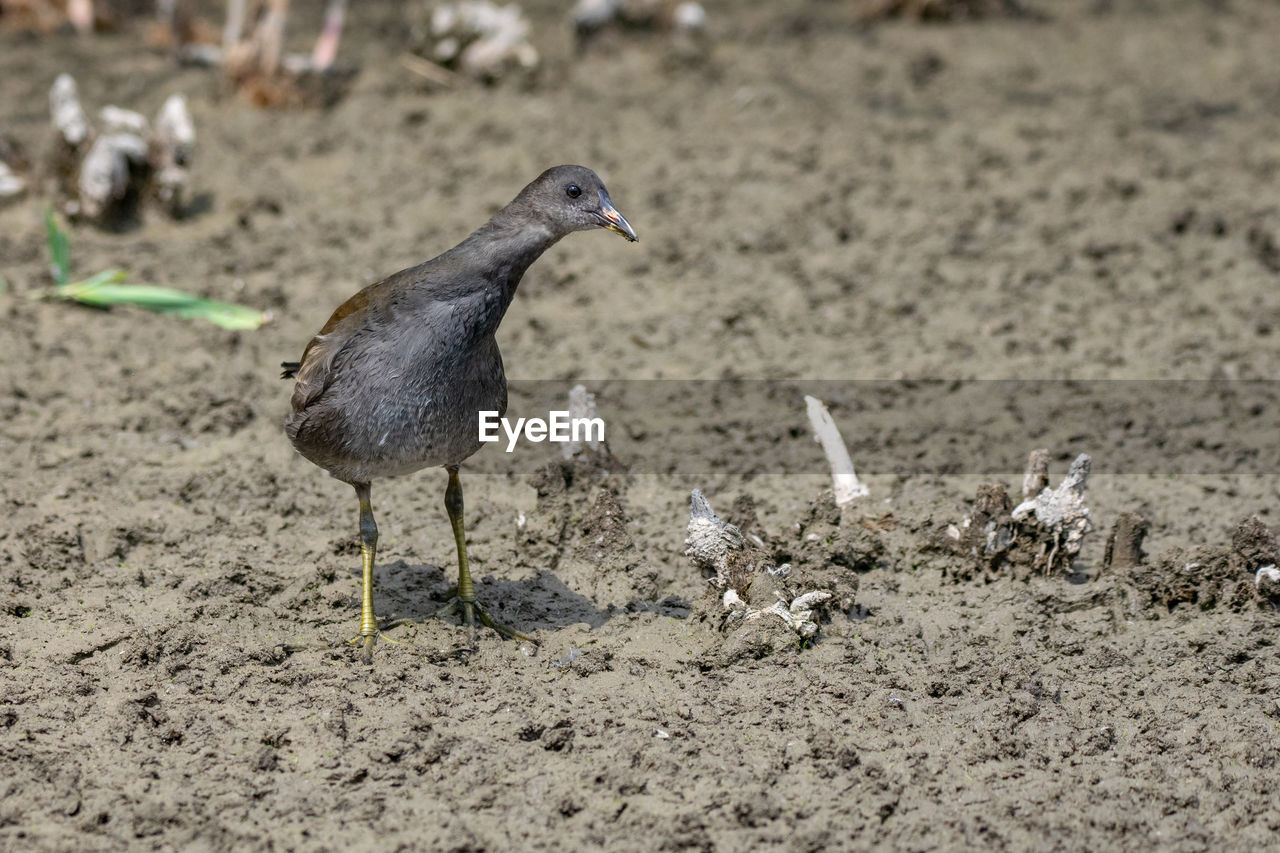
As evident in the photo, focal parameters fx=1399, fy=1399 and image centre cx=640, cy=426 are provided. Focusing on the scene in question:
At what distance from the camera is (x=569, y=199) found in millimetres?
4504

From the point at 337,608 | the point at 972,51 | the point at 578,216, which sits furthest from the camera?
the point at 972,51

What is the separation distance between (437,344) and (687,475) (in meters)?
1.92

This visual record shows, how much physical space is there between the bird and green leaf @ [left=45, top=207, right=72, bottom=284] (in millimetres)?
3038

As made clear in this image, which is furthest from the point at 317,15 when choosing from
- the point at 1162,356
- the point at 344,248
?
the point at 1162,356

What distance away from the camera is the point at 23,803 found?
390cm

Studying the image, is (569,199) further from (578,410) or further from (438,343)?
(578,410)

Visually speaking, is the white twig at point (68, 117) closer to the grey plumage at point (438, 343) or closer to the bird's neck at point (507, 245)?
the grey plumage at point (438, 343)

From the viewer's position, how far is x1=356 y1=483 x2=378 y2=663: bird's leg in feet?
15.8

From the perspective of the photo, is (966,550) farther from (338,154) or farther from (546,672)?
(338,154)

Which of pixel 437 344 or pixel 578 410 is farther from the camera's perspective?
pixel 578 410

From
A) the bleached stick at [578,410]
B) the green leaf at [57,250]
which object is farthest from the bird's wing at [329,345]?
the green leaf at [57,250]

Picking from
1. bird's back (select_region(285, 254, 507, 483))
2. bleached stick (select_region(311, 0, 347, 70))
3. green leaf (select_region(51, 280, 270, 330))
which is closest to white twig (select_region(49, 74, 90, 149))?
green leaf (select_region(51, 280, 270, 330))

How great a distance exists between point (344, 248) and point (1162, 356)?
4.43 m

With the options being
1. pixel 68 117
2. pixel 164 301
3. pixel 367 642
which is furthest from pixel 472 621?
pixel 68 117
